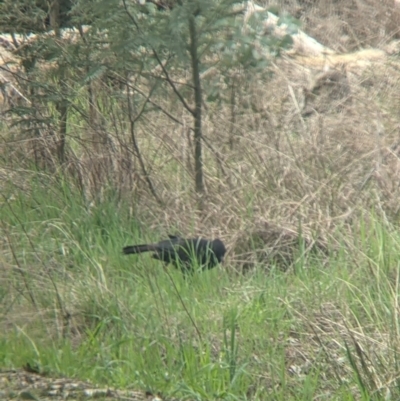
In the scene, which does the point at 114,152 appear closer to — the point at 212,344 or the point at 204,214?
the point at 204,214

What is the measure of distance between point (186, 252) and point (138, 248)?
0.30 metres

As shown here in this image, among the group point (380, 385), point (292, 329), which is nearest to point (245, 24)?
point (292, 329)

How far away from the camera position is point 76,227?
21.9ft

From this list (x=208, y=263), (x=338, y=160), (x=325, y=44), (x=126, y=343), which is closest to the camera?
(x=126, y=343)

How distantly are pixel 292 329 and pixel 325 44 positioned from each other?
615 cm

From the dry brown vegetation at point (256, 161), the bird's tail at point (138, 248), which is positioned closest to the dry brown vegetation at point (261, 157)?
the dry brown vegetation at point (256, 161)

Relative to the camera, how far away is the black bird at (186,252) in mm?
6105

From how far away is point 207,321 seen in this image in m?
5.24

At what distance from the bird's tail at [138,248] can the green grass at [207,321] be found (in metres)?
0.07

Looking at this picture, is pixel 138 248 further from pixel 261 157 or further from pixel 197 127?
pixel 261 157

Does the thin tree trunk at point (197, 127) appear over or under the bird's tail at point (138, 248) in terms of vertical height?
over

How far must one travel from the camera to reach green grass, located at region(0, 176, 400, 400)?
463 centimetres

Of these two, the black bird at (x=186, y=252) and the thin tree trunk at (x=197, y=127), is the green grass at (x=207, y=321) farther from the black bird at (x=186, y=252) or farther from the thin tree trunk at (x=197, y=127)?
the thin tree trunk at (x=197, y=127)

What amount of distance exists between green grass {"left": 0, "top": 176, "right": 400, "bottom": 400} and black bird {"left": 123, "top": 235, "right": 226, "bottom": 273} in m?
0.07
